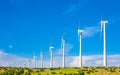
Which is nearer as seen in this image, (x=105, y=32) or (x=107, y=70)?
(x=107, y=70)

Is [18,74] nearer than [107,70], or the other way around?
[18,74]

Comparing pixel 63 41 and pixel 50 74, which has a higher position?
pixel 63 41

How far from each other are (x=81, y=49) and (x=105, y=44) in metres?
13.6

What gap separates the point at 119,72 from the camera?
7150cm

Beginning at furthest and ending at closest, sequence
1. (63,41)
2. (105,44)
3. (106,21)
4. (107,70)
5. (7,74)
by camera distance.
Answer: (63,41), (106,21), (105,44), (107,70), (7,74)

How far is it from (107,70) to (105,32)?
2897 cm

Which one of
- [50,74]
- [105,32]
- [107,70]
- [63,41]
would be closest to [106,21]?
[105,32]

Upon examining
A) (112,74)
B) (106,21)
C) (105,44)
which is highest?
(106,21)

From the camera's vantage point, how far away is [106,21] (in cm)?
10956

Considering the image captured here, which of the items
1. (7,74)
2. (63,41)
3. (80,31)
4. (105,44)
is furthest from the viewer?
(63,41)

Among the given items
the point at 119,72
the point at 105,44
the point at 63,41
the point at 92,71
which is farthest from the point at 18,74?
the point at 63,41

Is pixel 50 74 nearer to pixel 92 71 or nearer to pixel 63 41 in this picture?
pixel 92 71

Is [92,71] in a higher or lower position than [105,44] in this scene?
lower

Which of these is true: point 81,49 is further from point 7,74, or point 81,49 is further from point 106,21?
point 7,74
